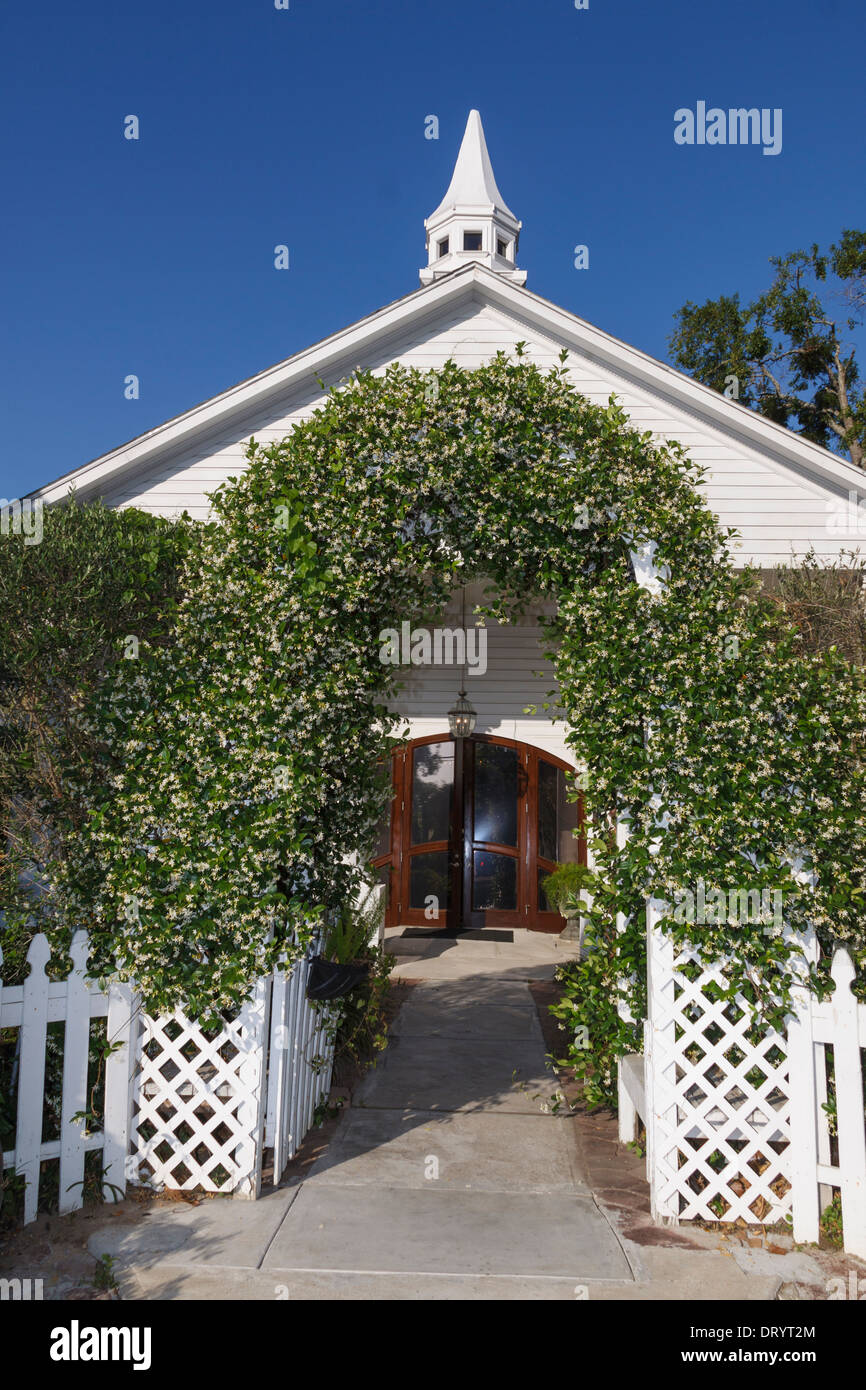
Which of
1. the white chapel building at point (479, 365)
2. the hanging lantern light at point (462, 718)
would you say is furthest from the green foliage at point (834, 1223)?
the hanging lantern light at point (462, 718)

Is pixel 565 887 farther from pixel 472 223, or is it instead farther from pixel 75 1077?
pixel 472 223

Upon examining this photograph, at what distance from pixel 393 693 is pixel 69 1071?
2.53 metres

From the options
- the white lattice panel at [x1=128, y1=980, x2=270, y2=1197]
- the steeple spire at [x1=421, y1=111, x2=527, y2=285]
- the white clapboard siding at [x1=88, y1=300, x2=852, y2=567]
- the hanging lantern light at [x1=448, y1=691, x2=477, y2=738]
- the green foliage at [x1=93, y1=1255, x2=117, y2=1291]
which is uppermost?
the steeple spire at [x1=421, y1=111, x2=527, y2=285]

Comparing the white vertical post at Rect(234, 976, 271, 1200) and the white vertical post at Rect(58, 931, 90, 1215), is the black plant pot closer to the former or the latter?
the white vertical post at Rect(234, 976, 271, 1200)

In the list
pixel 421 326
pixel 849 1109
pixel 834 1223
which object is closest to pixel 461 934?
pixel 421 326

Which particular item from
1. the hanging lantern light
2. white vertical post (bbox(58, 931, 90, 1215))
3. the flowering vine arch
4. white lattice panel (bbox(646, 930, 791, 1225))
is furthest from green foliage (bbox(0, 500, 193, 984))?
the hanging lantern light

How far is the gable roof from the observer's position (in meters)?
8.70

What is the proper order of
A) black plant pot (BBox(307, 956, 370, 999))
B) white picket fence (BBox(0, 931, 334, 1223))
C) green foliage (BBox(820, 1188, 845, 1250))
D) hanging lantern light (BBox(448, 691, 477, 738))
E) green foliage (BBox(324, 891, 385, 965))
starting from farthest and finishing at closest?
hanging lantern light (BBox(448, 691, 477, 738))
green foliage (BBox(324, 891, 385, 965))
black plant pot (BBox(307, 956, 370, 999))
white picket fence (BBox(0, 931, 334, 1223))
green foliage (BBox(820, 1188, 845, 1250))

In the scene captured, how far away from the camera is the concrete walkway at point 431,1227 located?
142 inches

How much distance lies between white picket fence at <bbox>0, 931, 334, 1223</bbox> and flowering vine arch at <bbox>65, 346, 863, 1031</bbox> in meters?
0.21

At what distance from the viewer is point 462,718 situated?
39.5 feet

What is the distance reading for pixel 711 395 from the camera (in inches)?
355

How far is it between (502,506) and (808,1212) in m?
3.72

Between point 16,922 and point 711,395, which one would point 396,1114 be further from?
point 711,395
